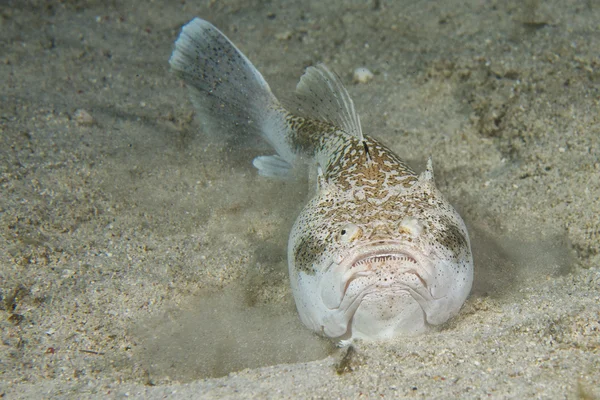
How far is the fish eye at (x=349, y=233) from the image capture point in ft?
8.07

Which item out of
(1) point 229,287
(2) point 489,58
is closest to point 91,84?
(1) point 229,287

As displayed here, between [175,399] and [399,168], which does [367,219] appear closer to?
[399,168]

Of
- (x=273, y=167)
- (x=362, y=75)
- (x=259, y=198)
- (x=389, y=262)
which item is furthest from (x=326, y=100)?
(x=389, y=262)

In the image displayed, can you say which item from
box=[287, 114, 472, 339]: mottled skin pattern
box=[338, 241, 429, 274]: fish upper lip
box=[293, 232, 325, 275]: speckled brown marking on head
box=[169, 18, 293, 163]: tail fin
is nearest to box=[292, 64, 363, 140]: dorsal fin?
box=[169, 18, 293, 163]: tail fin

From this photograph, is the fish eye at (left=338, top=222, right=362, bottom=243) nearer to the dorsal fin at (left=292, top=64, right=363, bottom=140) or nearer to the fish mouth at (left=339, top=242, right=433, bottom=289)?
the fish mouth at (left=339, top=242, right=433, bottom=289)

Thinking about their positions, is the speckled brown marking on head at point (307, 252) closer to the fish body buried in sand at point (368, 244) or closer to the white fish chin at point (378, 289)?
the fish body buried in sand at point (368, 244)

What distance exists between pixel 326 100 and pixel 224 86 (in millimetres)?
1103

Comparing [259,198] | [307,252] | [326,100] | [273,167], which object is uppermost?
[326,100]

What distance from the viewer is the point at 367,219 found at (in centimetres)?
259

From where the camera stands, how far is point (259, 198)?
13.5 feet

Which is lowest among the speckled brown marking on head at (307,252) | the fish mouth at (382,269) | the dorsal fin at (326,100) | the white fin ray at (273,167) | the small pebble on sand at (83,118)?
the small pebble on sand at (83,118)

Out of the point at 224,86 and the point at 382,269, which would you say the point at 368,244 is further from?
the point at 224,86

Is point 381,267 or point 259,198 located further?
point 259,198

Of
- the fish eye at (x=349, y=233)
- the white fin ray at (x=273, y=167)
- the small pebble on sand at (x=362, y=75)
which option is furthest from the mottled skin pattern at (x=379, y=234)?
the small pebble on sand at (x=362, y=75)
